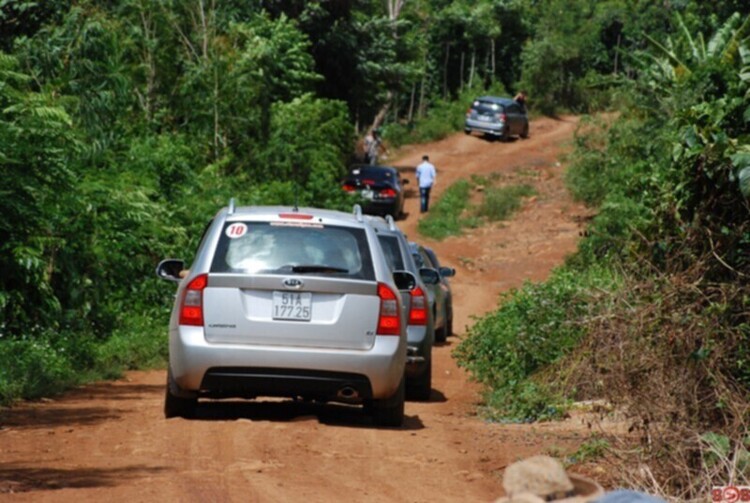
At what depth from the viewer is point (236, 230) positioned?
11375 millimetres

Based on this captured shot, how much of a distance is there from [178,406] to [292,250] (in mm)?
1535

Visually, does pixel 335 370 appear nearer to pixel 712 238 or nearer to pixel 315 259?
pixel 315 259

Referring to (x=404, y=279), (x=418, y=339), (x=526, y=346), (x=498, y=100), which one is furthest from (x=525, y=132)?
(x=404, y=279)

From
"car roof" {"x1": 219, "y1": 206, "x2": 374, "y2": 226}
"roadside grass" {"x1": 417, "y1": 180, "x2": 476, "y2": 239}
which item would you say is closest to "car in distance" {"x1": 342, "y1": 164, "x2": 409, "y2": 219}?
"roadside grass" {"x1": 417, "y1": 180, "x2": 476, "y2": 239}

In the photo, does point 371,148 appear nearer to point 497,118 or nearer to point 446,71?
point 497,118

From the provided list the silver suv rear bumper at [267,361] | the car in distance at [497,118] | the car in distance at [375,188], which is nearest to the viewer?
the silver suv rear bumper at [267,361]

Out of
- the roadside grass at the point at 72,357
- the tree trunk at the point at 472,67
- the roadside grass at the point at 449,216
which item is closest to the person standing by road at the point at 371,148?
the roadside grass at the point at 449,216

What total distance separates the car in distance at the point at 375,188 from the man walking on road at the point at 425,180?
1.83 m

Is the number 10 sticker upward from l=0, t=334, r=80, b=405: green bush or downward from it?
upward

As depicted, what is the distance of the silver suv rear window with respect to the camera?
11.1m

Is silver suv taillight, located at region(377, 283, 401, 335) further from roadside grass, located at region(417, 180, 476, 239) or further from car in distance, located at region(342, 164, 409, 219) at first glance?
roadside grass, located at region(417, 180, 476, 239)

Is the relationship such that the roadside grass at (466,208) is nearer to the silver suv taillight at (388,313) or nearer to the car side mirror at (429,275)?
the car side mirror at (429,275)

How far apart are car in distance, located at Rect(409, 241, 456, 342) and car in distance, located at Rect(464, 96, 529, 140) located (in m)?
31.6

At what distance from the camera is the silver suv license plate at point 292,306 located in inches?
431
